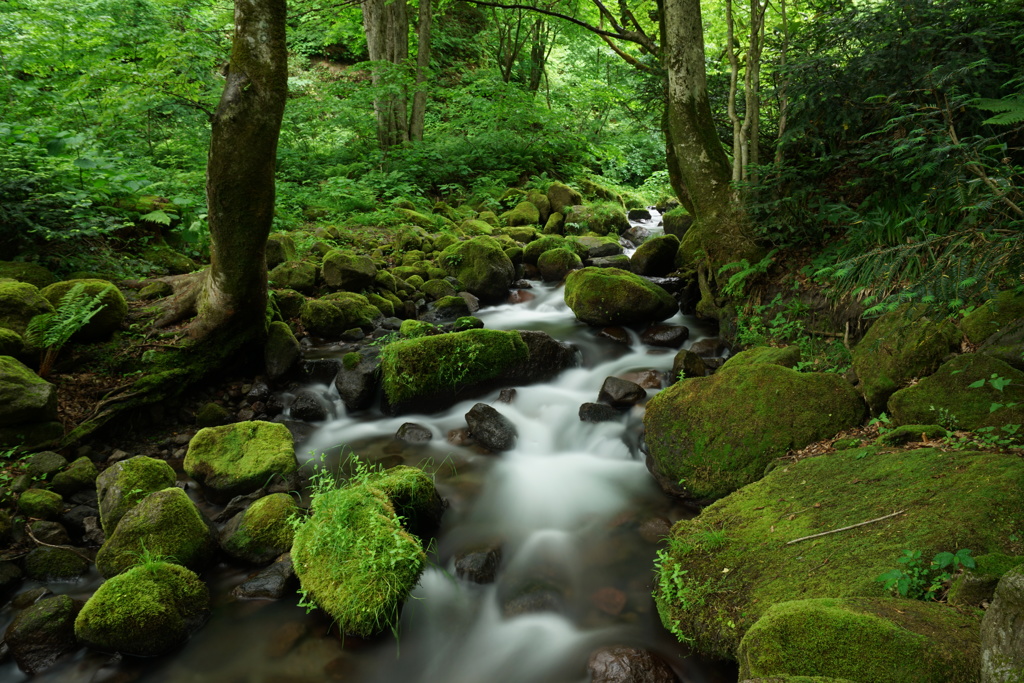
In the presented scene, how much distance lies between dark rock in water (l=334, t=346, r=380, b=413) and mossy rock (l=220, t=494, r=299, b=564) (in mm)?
2629

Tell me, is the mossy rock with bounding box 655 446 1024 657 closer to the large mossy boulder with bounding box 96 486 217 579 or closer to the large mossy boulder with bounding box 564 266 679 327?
the large mossy boulder with bounding box 96 486 217 579

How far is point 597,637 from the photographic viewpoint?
152 inches

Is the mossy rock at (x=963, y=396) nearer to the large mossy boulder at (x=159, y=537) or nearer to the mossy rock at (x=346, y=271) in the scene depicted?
the large mossy boulder at (x=159, y=537)

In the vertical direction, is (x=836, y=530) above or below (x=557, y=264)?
below

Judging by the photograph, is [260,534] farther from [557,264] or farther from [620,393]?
[557,264]

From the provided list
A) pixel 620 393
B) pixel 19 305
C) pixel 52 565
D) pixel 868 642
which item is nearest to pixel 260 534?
pixel 52 565

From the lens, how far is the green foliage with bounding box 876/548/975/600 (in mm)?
2699

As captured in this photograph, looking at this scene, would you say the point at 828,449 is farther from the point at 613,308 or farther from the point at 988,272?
the point at 613,308

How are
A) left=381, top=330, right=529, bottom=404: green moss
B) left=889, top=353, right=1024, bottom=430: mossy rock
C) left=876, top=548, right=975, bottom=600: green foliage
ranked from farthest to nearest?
1. left=381, top=330, right=529, bottom=404: green moss
2. left=889, top=353, right=1024, bottom=430: mossy rock
3. left=876, top=548, right=975, bottom=600: green foliage

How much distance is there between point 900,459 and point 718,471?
1.35 meters

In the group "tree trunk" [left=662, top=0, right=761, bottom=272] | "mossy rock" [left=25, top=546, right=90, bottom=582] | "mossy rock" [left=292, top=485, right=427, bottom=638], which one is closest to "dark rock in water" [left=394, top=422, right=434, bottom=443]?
"mossy rock" [left=292, top=485, right=427, bottom=638]

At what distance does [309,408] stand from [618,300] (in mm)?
4761

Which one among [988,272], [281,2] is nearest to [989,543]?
[988,272]

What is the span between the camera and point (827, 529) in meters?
3.39
